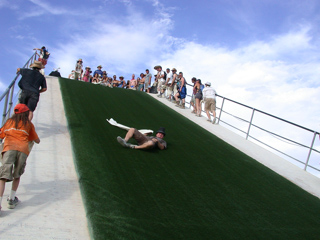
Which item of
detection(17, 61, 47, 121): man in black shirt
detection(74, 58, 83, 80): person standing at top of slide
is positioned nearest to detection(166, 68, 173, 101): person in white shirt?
detection(74, 58, 83, 80): person standing at top of slide

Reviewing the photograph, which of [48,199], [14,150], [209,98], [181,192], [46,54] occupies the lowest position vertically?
[48,199]

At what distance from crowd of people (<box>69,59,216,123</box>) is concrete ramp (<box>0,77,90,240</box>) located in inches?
304

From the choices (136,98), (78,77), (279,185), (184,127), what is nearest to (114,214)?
(279,185)

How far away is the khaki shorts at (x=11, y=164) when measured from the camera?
477cm

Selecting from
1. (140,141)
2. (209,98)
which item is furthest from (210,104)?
(140,141)

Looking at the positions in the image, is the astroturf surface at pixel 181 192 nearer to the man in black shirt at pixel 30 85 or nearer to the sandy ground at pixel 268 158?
the sandy ground at pixel 268 158

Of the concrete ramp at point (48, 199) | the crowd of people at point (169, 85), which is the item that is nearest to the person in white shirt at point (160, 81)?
the crowd of people at point (169, 85)

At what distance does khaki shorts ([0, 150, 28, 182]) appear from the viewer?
4.77 meters

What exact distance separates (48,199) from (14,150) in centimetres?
105

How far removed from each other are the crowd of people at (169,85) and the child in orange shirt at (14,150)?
408 inches

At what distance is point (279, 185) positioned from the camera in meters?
8.24

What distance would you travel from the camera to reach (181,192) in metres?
6.51

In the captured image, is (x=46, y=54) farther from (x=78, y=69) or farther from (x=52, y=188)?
(x=52, y=188)

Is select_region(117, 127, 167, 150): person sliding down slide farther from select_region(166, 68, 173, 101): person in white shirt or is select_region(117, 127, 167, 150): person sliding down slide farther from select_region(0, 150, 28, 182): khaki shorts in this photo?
select_region(166, 68, 173, 101): person in white shirt
